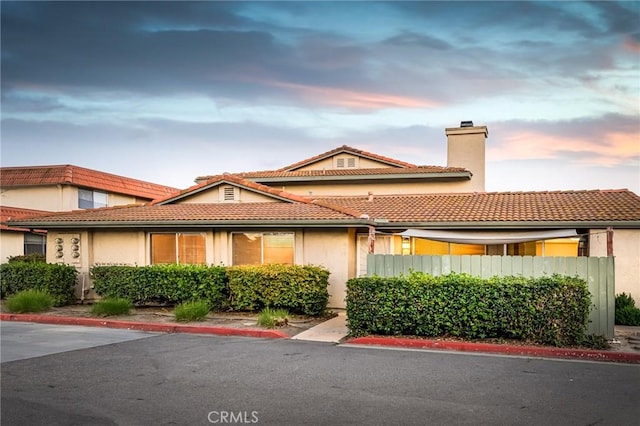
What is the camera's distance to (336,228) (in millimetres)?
16844

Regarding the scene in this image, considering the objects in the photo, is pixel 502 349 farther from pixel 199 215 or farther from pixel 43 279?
pixel 43 279

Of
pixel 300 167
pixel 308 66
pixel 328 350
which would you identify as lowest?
pixel 328 350

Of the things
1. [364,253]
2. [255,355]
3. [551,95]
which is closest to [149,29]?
[364,253]

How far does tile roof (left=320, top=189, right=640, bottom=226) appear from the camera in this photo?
16047 millimetres

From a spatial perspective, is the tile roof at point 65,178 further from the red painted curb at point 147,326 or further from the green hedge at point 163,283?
the red painted curb at point 147,326

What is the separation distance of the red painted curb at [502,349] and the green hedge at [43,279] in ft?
34.2

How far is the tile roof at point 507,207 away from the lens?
16047 millimetres

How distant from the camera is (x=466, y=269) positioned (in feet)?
41.6

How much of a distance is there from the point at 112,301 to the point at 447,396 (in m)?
10.9

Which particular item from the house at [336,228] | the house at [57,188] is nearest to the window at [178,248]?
the house at [336,228]

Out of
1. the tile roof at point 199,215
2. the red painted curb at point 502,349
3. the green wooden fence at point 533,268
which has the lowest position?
the red painted curb at point 502,349

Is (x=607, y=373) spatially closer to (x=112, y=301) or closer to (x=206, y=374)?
(x=206, y=374)

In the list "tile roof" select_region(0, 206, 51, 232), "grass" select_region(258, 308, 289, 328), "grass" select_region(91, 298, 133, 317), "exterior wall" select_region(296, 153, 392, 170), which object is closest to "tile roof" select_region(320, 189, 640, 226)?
"exterior wall" select_region(296, 153, 392, 170)

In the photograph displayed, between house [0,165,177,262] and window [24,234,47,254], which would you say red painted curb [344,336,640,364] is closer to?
window [24,234,47,254]
